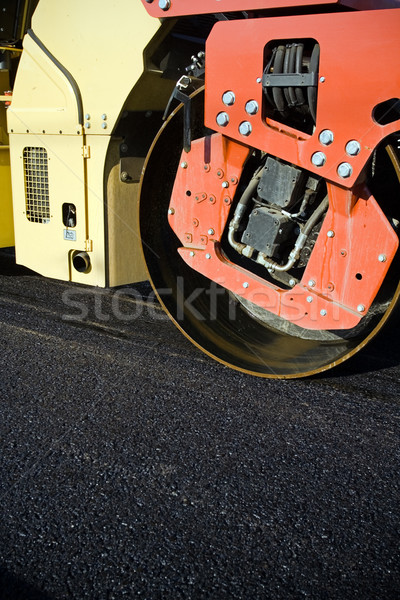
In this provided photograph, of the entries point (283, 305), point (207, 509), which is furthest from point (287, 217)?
point (207, 509)

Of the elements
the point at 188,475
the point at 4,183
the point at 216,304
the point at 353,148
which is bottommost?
the point at 188,475

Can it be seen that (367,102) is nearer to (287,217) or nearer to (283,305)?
(287,217)

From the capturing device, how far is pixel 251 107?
7.77 feet

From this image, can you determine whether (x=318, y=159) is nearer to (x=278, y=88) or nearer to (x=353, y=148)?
(x=353, y=148)

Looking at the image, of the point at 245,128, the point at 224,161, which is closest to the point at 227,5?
the point at 245,128

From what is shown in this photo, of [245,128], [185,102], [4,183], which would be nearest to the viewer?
[245,128]

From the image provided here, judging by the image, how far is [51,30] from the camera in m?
2.95

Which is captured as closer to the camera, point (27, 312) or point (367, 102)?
point (367, 102)

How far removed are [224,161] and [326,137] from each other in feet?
1.62

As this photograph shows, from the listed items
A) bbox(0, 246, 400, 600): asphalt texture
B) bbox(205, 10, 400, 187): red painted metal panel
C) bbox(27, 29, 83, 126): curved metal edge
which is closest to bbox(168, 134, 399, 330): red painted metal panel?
bbox(205, 10, 400, 187): red painted metal panel

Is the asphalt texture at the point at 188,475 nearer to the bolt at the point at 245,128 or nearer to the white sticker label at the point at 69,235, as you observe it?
the white sticker label at the point at 69,235

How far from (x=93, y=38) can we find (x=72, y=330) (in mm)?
1418

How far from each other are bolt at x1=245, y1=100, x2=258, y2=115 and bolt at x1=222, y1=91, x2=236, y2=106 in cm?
7

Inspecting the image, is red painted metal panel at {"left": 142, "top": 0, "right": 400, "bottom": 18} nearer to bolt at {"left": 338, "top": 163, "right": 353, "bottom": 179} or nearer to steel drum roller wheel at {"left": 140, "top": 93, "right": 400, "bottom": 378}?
steel drum roller wheel at {"left": 140, "top": 93, "right": 400, "bottom": 378}
